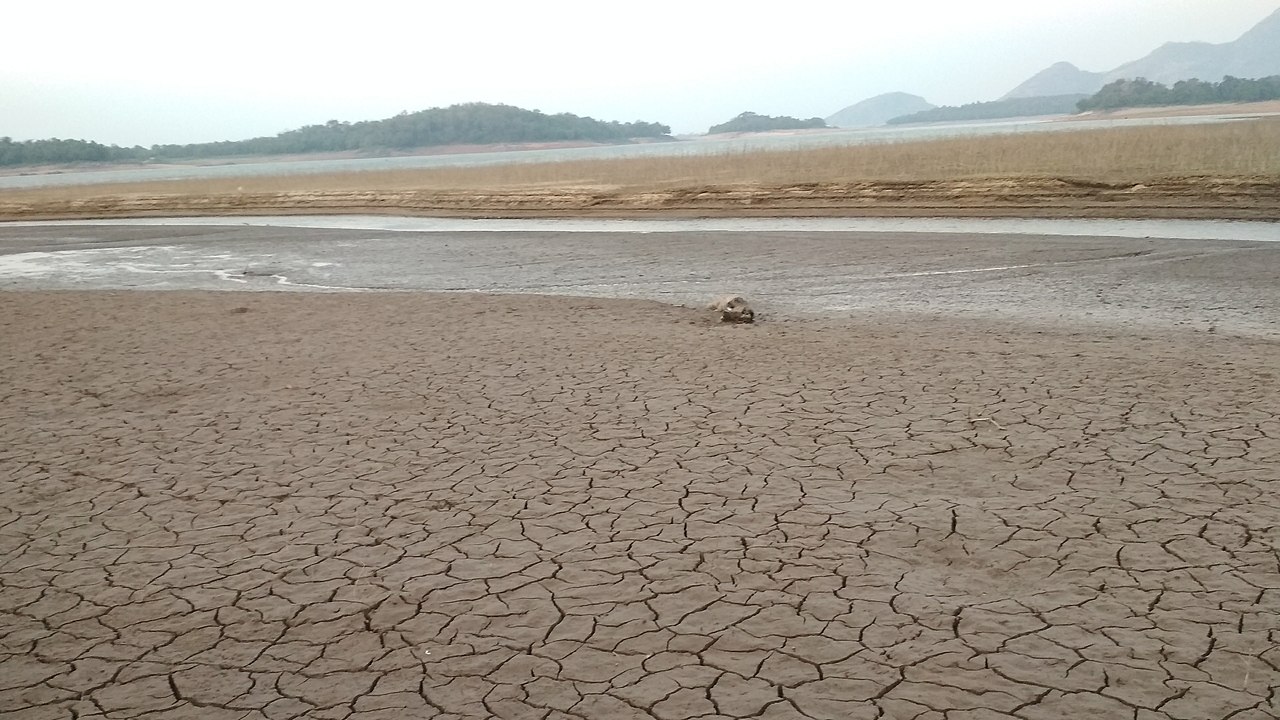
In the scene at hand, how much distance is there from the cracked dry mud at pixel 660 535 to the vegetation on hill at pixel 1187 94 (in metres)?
98.4

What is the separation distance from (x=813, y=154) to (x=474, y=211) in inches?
526

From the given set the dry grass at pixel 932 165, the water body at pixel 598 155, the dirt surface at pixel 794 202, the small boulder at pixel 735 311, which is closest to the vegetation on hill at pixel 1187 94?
the water body at pixel 598 155

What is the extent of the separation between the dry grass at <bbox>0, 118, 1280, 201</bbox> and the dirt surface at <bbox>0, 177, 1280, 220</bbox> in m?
1.03

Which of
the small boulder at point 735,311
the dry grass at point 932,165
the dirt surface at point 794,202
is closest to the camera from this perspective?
the small boulder at point 735,311

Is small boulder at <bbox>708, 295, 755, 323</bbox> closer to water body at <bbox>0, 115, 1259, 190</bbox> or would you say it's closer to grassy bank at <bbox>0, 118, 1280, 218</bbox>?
grassy bank at <bbox>0, 118, 1280, 218</bbox>

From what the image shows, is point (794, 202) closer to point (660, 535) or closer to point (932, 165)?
point (932, 165)

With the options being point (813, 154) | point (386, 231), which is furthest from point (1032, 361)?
point (813, 154)

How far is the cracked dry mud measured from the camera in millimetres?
3381

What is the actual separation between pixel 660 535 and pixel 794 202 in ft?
59.3

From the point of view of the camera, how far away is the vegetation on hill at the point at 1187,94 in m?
89.4

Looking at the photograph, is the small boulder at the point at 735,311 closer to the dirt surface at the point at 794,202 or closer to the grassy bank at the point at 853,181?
the dirt surface at the point at 794,202

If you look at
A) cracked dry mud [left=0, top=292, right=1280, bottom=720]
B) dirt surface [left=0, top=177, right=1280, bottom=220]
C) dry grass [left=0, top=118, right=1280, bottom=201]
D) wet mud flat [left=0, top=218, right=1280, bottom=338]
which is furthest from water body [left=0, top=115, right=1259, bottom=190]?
cracked dry mud [left=0, top=292, right=1280, bottom=720]

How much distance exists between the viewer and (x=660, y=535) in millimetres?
4668

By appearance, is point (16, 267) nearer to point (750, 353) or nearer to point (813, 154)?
point (750, 353)
